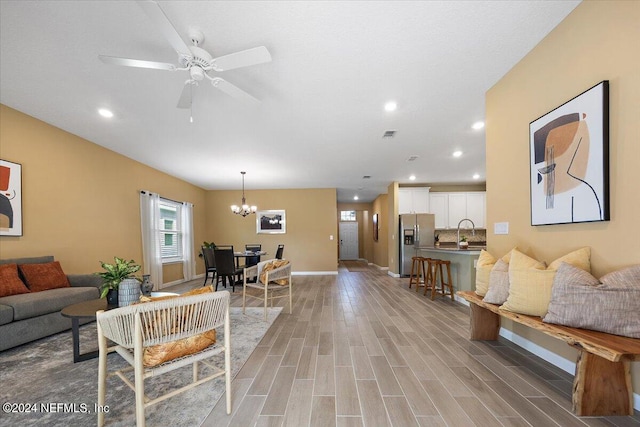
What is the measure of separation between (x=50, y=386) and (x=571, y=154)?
4353 mm

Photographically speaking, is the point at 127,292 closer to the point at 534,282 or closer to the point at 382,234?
the point at 534,282

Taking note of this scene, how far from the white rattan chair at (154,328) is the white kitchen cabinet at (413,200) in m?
6.48

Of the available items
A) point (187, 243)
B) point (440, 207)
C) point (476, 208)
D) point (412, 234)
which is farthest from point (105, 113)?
point (476, 208)

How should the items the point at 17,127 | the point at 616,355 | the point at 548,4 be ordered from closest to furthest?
the point at 616,355 → the point at 548,4 → the point at 17,127

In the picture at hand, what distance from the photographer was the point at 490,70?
2342mm

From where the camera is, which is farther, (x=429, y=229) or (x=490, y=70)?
(x=429, y=229)

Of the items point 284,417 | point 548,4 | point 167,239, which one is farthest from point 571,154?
point 167,239

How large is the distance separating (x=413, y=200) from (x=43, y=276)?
25.1ft

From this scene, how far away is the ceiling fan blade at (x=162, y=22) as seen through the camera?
4.57ft

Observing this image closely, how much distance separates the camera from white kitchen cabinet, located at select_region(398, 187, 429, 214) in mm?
7207

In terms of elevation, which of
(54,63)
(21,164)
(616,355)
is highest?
(54,63)

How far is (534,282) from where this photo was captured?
181cm

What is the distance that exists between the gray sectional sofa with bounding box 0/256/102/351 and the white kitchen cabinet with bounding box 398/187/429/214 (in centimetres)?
686

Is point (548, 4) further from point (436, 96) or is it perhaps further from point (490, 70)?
point (436, 96)
